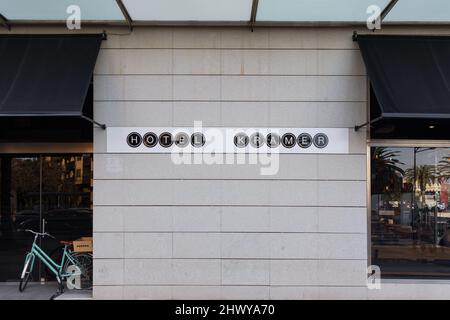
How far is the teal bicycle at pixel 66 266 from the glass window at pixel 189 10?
14.0ft

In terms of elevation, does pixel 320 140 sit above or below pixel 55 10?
below

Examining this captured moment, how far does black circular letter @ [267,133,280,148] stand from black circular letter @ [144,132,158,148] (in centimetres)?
187

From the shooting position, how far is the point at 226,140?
22.3 ft

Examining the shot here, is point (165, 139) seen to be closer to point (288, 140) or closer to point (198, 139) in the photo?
point (198, 139)

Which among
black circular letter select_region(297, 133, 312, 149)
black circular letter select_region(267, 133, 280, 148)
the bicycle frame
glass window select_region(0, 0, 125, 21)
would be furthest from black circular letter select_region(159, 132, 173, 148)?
the bicycle frame

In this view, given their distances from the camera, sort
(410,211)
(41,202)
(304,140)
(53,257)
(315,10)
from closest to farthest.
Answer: (315,10)
(304,140)
(410,211)
(53,257)
(41,202)

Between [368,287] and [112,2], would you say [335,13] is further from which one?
[368,287]

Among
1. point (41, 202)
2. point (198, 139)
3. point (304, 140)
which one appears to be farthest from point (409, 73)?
point (41, 202)

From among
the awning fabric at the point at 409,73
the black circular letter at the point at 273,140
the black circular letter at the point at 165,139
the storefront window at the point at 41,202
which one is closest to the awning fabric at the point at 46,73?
the black circular letter at the point at 165,139

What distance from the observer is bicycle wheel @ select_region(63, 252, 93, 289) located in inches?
288

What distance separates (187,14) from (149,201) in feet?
10.1

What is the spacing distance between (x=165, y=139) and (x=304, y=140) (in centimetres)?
230

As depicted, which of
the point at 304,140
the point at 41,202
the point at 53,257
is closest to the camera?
the point at 304,140

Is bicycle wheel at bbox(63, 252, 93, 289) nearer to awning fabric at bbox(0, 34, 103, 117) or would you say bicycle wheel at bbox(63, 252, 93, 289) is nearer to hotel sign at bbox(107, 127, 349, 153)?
hotel sign at bbox(107, 127, 349, 153)
